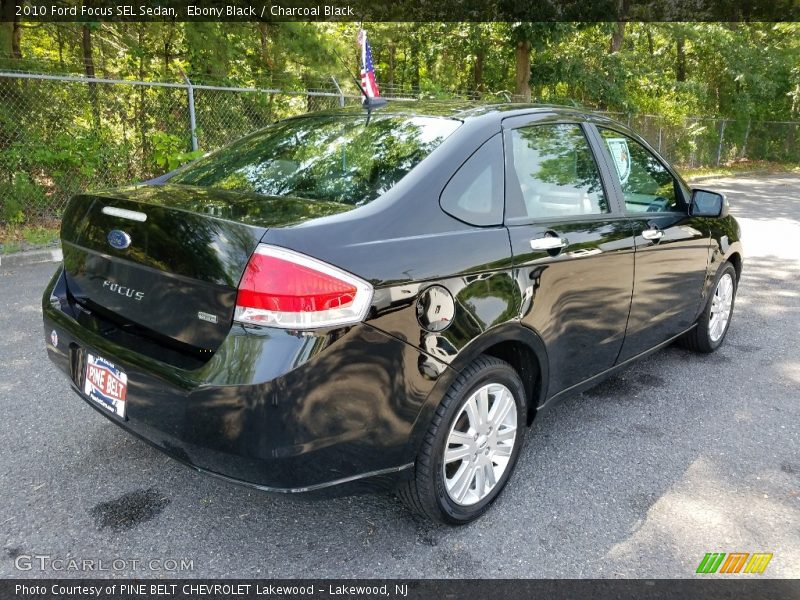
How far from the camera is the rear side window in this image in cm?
238

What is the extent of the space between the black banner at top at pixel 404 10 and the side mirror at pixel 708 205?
347 inches

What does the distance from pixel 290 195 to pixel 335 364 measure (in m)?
0.80

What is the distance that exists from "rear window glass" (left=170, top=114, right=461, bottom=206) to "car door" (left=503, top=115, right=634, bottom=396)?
438mm

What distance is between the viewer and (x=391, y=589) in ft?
7.26

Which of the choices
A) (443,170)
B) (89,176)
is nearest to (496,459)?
(443,170)

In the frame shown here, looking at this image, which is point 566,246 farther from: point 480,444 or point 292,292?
point 292,292

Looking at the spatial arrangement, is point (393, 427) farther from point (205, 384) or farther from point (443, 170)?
point (443, 170)

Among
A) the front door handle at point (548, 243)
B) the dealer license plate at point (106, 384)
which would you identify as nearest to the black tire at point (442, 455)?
the front door handle at point (548, 243)

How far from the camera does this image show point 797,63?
26.5 meters

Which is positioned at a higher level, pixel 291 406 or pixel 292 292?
pixel 292 292

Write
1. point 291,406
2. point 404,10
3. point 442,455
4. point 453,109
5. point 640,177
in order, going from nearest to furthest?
point 291,406
point 442,455
point 453,109
point 640,177
point 404,10

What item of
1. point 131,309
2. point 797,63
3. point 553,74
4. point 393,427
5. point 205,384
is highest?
point 797,63

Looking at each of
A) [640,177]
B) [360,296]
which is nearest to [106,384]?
[360,296]

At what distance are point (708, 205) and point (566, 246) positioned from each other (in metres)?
1.48
